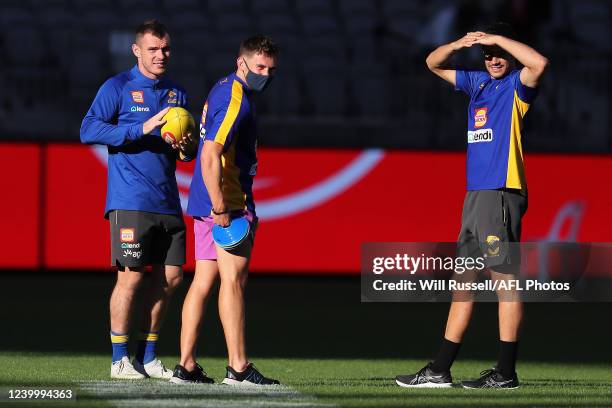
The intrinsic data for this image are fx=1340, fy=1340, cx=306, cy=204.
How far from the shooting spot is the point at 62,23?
17.3m

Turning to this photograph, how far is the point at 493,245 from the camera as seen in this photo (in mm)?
7000

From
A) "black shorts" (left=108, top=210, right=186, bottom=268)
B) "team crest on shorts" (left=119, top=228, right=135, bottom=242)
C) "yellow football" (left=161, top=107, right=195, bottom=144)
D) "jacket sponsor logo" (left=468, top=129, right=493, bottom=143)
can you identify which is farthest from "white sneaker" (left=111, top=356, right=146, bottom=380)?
"jacket sponsor logo" (left=468, top=129, right=493, bottom=143)

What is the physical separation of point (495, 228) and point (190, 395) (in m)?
1.84

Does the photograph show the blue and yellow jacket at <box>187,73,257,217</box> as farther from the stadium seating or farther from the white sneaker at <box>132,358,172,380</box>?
the stadium seating

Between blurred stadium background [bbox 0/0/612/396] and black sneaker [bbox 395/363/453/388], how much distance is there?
206cm

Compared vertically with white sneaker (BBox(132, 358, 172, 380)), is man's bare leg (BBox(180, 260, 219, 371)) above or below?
above

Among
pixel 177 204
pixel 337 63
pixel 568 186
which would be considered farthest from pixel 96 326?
pixel 337 63

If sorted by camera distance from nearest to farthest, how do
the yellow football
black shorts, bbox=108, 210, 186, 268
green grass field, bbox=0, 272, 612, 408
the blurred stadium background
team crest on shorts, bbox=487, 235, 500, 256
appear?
green grass field, bbox=0, 272, 612, 408, team crest on shorts, bbox=487, 235, 500, 256, the yellow football, black shorts, bbox=108, 210, 186, 268, the blurred stadium background

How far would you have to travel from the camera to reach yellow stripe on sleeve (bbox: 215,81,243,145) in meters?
6.71

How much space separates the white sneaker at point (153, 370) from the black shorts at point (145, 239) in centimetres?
56

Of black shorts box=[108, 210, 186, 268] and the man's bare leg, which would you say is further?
black shorts box=[108, 210, 186, 268]

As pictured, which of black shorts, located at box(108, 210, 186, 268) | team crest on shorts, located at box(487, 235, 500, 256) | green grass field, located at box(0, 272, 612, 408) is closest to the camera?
green grass field, located at box(0, 272, 612, 408)

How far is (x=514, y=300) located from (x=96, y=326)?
15.1 ft

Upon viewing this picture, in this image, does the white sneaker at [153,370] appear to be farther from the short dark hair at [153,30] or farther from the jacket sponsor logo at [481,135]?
the jacket sponsor logo at [481,135]
